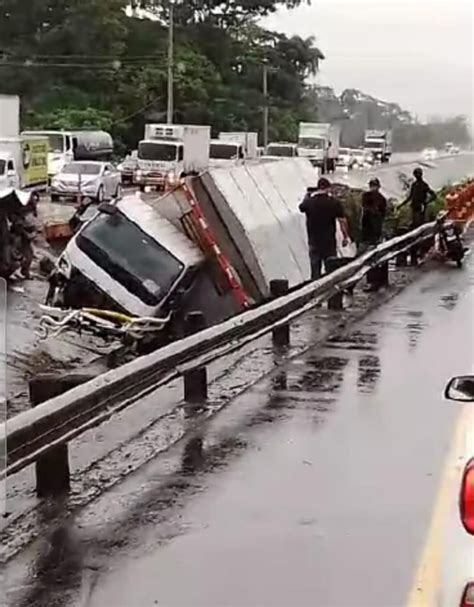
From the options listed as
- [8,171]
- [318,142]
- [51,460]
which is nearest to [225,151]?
[318,142]

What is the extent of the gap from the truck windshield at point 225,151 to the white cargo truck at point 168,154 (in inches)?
196

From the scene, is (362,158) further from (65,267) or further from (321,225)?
(321,225)

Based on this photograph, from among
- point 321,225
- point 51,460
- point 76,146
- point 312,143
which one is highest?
point 312,143

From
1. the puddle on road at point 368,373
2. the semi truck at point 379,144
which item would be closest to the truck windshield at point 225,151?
Result: the semi truck at point 379,144

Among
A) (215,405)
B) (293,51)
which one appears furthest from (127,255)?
(293,51)

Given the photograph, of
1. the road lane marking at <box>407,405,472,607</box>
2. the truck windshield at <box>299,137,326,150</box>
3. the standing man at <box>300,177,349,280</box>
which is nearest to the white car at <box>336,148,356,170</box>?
the truck windshield at <box>299,137,326,150</box>

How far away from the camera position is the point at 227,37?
100312 mm

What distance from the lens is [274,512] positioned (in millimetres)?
7379

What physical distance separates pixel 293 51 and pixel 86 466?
10453cm

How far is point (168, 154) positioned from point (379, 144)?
53226 mm

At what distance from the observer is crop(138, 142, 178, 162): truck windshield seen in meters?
58.4

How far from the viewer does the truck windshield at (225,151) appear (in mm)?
67875

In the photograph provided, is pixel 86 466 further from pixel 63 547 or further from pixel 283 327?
pixel 283 327

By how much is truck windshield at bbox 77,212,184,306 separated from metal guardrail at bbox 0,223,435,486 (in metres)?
6.68
